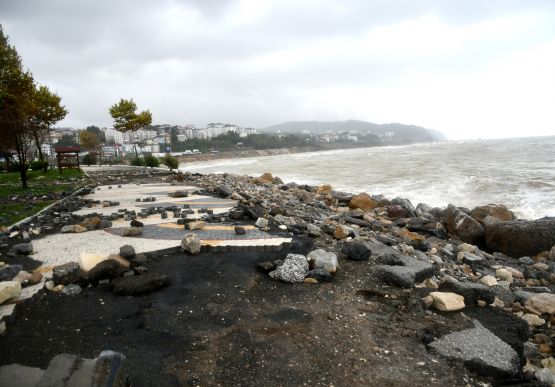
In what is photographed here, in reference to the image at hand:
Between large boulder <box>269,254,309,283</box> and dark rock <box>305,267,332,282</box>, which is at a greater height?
large boulder <box>269,254,309,283</box>

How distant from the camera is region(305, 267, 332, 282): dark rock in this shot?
461cm

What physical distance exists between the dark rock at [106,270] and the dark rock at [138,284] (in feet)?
0.37

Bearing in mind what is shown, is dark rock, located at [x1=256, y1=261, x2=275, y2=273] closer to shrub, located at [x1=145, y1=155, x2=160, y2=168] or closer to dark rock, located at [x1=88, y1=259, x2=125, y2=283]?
dark rock, located at [x1=88, y1=259, x2=125, y2=283]

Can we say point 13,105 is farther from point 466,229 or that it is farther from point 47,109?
point 466,229

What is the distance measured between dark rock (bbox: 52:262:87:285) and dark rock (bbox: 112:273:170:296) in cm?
44

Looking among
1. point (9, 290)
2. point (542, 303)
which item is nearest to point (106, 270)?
→ point (9, 290)

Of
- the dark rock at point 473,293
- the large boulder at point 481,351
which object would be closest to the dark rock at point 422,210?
the dark rock at point 473,293

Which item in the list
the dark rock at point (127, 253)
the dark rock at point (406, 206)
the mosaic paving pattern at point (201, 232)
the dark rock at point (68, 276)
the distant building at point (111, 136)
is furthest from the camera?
the distant building at point (111, 136)

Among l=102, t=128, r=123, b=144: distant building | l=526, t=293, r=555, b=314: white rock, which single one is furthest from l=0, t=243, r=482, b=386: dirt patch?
l=102, t=128, r=123, b=144: distant building

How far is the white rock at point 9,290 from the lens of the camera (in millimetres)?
3645

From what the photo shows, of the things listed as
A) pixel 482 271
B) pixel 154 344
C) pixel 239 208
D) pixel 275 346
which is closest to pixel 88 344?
pixel 154 344

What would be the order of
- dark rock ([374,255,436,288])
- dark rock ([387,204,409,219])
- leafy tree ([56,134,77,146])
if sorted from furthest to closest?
leafy tree ([56,134,77,146]) → dark rock ([387,204,409,219]) → dark rock ([374,255,436,288])

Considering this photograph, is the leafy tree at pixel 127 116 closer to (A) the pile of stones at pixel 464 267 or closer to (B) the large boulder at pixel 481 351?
(A) the pile of stones at pixel 464 267

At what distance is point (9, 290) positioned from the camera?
372cm
